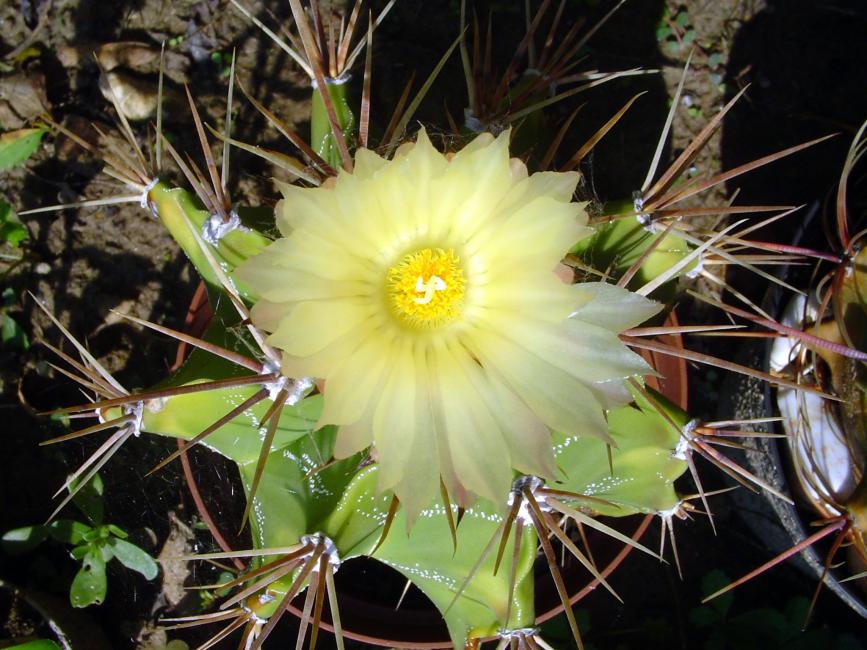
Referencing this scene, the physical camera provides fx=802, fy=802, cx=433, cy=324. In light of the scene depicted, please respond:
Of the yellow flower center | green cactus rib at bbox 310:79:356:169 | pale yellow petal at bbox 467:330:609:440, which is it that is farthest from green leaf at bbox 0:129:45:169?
pale yellow petal at bbox 467:330:609:440

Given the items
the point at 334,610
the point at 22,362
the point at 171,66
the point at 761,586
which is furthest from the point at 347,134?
the point at 761,586

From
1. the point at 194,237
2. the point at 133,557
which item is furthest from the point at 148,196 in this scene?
the point at 133,557

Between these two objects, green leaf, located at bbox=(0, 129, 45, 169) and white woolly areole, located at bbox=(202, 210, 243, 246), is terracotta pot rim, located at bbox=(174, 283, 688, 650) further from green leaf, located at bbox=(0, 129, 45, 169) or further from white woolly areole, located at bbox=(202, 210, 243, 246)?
green leaf, located at bbox=(0, 129, 45, 169)

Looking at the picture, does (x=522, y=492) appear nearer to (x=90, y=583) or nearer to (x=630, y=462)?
(x=630, y=462)

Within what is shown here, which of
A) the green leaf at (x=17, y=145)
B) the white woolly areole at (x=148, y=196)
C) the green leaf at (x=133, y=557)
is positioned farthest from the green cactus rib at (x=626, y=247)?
the green leaf at (x=17, y=145)

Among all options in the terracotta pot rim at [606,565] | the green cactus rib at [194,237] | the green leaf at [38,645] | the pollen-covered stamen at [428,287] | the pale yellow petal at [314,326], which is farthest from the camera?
the green leaf at [38,645]

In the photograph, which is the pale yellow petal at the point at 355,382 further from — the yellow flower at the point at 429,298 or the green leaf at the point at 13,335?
the green leaf at the point at 13,335
